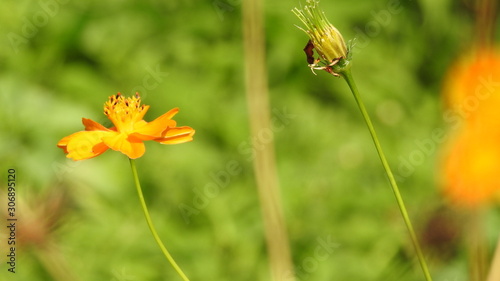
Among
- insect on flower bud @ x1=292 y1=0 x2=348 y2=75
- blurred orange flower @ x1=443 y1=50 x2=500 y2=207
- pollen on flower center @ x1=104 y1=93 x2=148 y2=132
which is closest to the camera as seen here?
insect on flower bud @ x1=292 y1=0 x2=348 y2=75

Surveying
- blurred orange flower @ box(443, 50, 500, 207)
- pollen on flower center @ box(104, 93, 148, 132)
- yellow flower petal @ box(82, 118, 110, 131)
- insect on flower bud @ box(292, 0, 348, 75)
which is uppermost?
blurred orange flower @ box(443, 50, 500, 207)

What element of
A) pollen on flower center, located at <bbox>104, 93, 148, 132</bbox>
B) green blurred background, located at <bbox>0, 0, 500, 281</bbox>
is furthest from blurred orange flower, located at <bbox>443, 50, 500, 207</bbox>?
pollen on flower center, located at <bbox>104, 93, 148, 132</bbox>

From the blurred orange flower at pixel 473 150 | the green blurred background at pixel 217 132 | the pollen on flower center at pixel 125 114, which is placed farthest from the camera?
the green blurred background at pixel 217 132

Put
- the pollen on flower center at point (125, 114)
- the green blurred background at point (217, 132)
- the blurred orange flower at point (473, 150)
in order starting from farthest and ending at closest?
the green blurred background at point (217, 132) < the blurred orange flower at point (473, 150) < the pollen on flower center at point (125, 114)

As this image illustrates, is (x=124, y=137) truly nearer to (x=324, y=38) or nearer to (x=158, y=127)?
(x=158, y=127)

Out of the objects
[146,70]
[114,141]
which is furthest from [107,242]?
[114,141]

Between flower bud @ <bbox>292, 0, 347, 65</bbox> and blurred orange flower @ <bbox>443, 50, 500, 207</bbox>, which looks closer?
flower bud @ <bbox>292, 0, 347, 65</bbox>

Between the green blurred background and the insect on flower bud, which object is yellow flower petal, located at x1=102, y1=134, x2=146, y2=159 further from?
the green blurred background

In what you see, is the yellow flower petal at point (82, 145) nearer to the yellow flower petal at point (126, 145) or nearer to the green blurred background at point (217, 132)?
the yellow flower petal at point (126, 145)

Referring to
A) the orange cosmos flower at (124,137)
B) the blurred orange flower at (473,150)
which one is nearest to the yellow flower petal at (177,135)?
the orange cosmos flower at (124,137)

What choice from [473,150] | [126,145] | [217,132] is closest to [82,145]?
[126,145]
